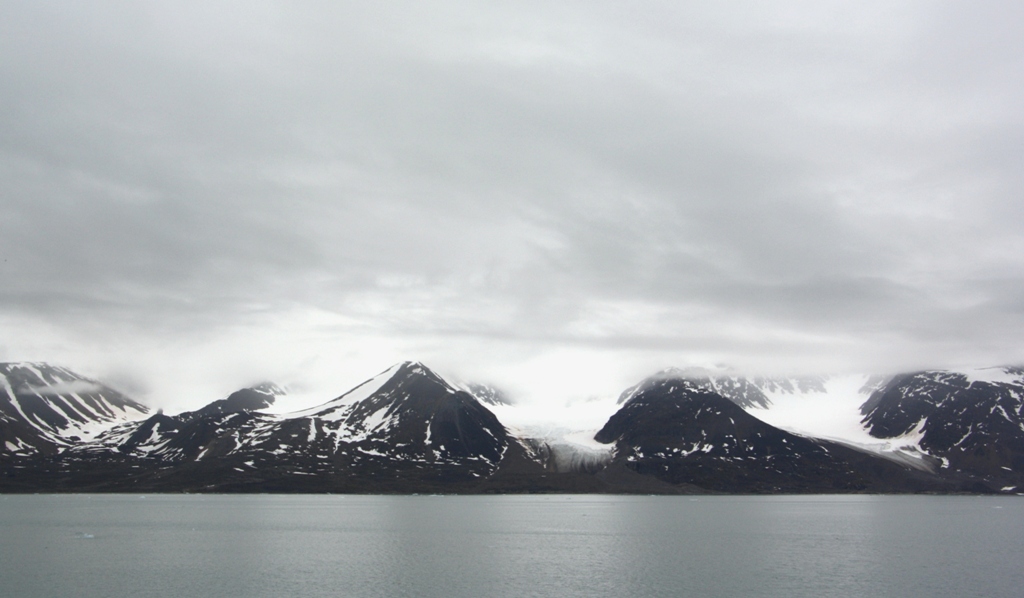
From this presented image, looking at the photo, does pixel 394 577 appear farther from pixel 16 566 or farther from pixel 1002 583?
pixel 1002 583

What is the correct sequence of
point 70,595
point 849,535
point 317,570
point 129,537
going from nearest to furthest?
point 70,595 < point 317,570 < point 129,537 < point 849,535

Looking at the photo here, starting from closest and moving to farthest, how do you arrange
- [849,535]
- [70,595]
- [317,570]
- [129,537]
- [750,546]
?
[70,595] → [317,570] → [750,546] → [129,537] → [849,535]

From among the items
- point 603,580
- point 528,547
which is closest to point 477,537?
point 528,547

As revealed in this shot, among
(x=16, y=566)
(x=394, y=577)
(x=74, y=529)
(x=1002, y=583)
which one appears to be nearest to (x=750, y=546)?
(x=1002, y=583)

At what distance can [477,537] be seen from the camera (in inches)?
6511

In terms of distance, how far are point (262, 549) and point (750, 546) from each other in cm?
8895

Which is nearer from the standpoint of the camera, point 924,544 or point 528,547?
point 528,547

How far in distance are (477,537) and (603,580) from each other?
6615cm

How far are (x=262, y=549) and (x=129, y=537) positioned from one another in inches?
1503

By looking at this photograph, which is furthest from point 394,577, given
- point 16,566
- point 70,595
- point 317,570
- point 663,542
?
point 663,542

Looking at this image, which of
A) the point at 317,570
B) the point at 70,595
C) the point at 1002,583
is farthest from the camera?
the point at 317,570

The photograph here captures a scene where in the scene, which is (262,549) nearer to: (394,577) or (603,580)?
(394,577)

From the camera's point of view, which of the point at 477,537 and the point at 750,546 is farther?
the point at 477,537

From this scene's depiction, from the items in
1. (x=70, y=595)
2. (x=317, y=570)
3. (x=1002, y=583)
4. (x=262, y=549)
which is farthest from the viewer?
(x=262, y=549)
